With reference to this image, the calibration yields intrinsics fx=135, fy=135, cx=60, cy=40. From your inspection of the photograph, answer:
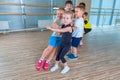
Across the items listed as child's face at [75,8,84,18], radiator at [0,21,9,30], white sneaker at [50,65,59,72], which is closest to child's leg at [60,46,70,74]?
white sneaker at [50,65,59,72]

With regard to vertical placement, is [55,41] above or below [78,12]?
below

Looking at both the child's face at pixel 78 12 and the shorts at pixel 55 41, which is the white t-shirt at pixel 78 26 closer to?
the child's face at pixel 78 12

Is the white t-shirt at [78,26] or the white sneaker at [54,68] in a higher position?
the white t-shirt at [78,26]

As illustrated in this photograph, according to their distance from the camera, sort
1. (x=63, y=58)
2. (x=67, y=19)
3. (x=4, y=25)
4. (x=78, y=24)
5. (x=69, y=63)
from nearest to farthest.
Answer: (x=67, y=19), (x=63, y=58), (x=78, y=24), (x=69, y=63), (x=4, y=25)

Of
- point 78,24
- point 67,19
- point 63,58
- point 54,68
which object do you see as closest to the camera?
point 67,19

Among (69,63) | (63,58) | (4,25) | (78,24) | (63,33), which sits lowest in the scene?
(69,63)

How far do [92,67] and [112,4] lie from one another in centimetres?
673

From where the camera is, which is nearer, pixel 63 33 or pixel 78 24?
pixel 63 33

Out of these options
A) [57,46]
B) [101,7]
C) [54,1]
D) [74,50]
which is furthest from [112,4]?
[57,46]

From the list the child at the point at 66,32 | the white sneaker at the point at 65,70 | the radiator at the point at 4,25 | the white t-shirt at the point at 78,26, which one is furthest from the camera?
the radiator at the point at 4,25

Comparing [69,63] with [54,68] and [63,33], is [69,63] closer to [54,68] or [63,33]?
[54,68]

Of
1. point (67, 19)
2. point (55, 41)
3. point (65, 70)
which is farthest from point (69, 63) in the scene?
point (67, 19)

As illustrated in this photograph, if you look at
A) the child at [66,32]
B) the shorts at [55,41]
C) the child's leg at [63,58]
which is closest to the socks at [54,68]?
the child's leg at [63,58]

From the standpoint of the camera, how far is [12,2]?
5211 millimetres
